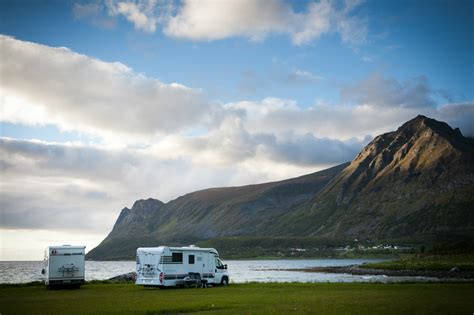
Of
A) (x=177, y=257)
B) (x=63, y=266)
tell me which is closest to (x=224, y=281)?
(x=177, y=257)

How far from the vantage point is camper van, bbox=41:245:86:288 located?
53.7 m

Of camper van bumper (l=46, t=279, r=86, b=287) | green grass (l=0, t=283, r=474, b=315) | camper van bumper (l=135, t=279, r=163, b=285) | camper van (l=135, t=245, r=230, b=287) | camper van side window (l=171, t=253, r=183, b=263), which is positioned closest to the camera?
green grass (l=0, t=283, r=474, b=315)

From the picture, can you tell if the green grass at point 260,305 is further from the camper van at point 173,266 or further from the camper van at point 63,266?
the camper van at point 63,266

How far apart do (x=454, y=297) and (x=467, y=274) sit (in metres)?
53.9

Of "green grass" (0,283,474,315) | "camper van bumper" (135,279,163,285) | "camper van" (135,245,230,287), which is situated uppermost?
"camper van" (135,245,230,287)

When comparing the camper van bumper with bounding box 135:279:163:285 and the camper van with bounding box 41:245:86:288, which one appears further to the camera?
the camper van with bounding box 41:245:86:288

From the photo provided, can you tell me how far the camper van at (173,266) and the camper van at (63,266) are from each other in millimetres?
7265

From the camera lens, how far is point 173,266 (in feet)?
168

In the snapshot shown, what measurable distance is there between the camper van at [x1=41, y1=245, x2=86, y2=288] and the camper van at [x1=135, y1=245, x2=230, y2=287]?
7265 mm

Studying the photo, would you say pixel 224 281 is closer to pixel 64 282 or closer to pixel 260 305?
pixel 64 282

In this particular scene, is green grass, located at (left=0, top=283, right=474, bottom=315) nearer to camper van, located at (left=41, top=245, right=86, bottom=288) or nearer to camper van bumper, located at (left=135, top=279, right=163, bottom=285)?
camper van bumper, located at (left=135, top=279, right=163, bottom=285)

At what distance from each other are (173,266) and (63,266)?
12237mm

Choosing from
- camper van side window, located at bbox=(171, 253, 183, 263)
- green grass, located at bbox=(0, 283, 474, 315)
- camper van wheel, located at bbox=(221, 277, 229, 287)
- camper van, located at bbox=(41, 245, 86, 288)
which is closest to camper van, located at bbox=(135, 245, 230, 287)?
camper van side window, located at bbox=(171, 253, 183, 263)

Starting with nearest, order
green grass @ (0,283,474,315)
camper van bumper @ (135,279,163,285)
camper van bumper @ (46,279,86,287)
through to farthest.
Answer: green grass @ (0,283,474,315)
camper van bumper @ (135,279,163,285)
camper van bumper @ (46,279,86,287)
